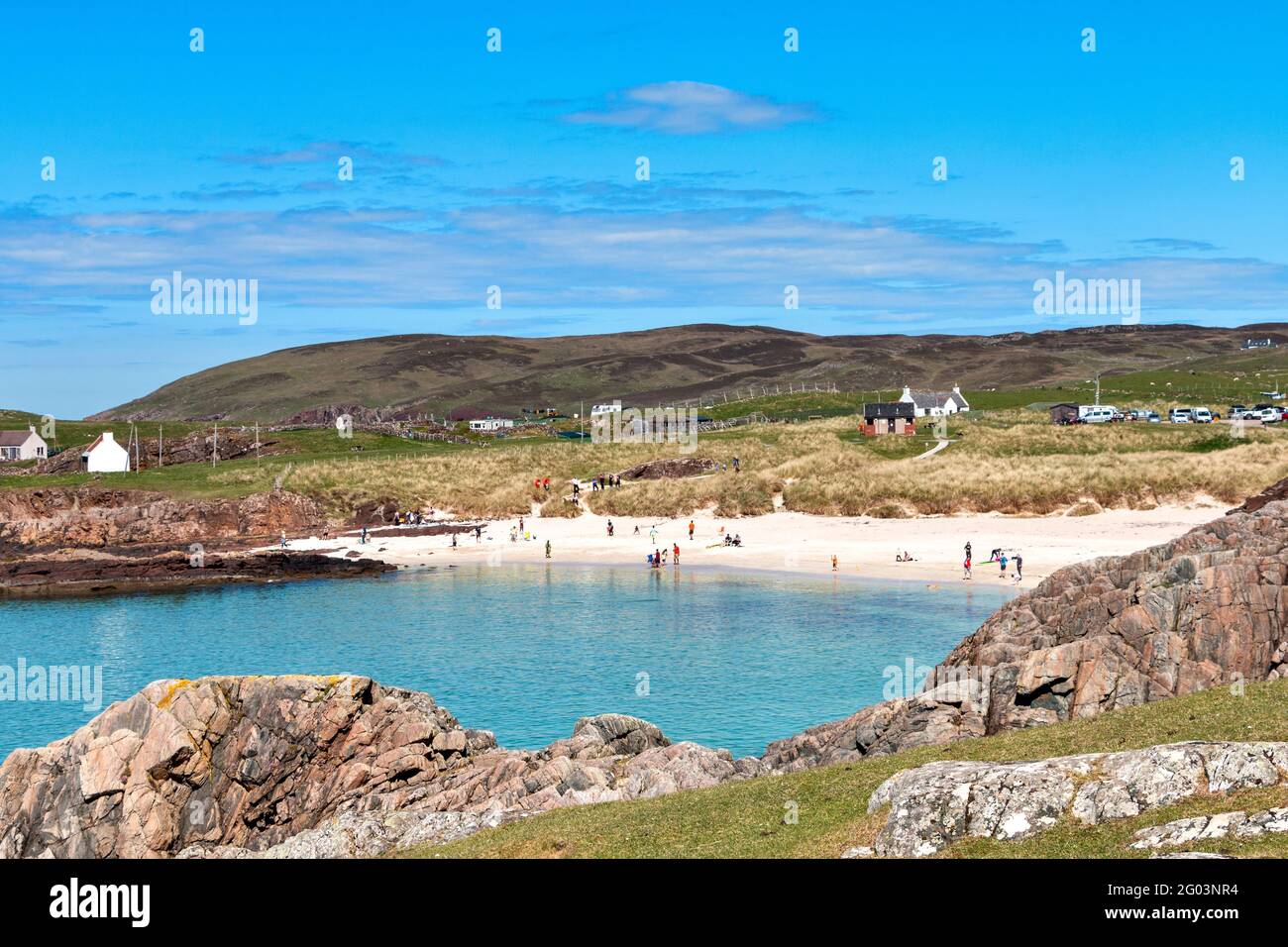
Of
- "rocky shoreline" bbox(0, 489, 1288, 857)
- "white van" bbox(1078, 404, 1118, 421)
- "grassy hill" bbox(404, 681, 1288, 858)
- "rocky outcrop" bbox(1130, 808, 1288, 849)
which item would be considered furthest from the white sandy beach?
"white van" bbox(1078, 404, 1118, 421)

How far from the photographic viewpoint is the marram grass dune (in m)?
87.5

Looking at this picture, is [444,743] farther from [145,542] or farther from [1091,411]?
[1091,411]

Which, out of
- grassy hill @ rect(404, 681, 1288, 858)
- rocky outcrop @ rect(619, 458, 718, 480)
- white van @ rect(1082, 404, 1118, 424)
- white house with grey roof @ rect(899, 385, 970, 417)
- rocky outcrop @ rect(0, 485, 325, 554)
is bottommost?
grassy hill @ rect(404, 681, 1288, 858)

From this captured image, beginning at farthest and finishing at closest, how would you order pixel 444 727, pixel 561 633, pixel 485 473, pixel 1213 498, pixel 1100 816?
1. pixel 485 473
2. pixel 1213 498
3. pixel 561 633
4. pixel 444 727
5. pixel 1100 816

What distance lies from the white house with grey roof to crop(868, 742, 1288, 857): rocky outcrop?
132367 mm

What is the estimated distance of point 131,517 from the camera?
93.4 meters

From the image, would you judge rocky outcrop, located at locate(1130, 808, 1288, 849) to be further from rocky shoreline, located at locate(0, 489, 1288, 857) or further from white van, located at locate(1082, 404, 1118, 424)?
white van, located at locate(1082, 404, 1118, 424)

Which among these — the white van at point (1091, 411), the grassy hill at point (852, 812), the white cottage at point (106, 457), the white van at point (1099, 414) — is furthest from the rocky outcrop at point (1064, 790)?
the white van at point (1091, 411)

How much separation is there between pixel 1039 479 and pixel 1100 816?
77.8 m

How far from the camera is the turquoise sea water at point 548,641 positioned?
4366cm

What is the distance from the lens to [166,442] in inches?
5605
